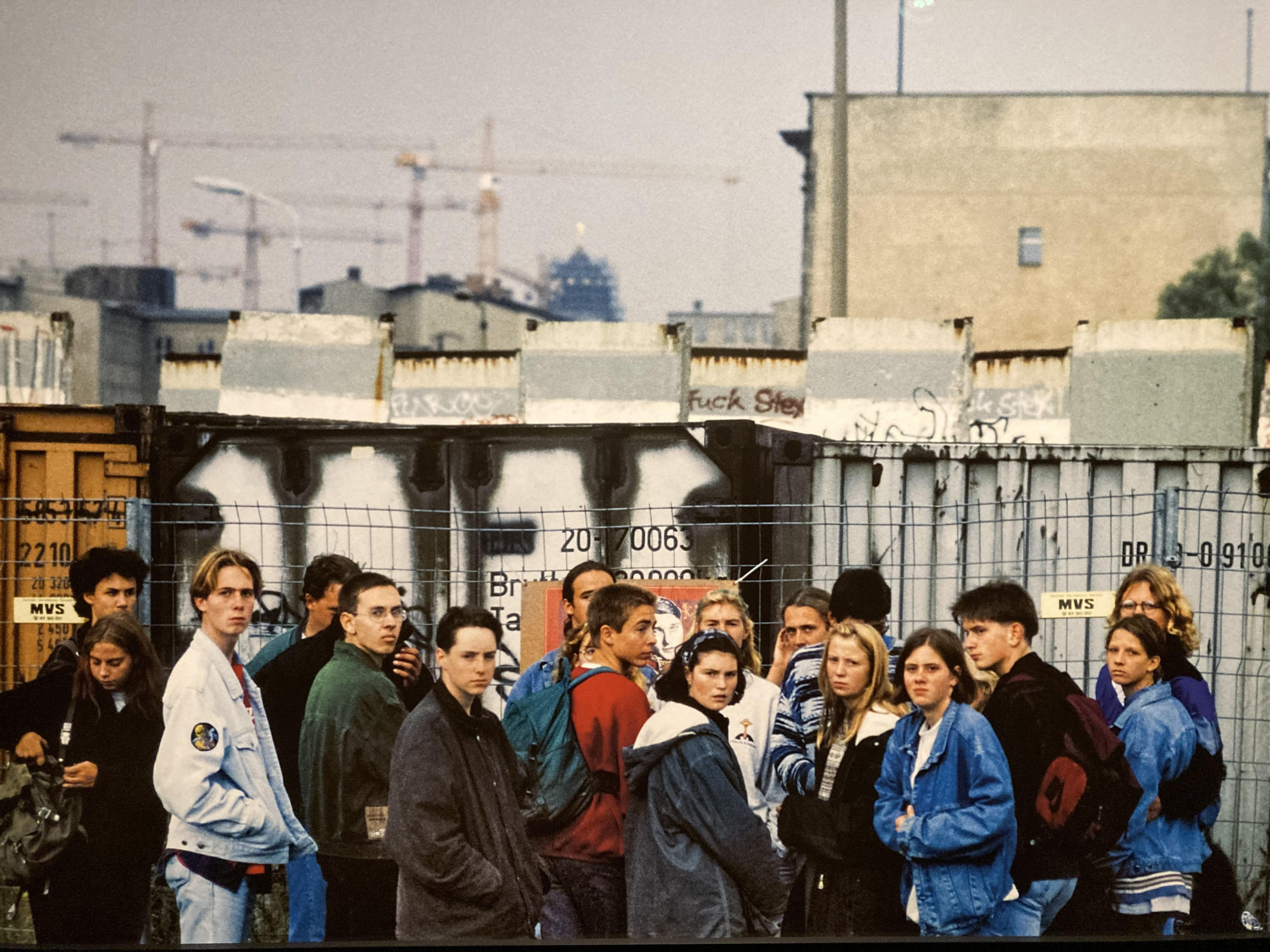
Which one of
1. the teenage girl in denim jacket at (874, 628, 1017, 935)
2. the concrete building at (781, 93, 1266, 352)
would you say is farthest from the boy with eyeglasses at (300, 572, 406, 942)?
the concrete building at (781, 93, 1266, 352)

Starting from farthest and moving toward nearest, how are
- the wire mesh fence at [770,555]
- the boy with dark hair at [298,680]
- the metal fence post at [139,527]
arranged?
the wire mesh fence at [770,555]
the metal fence post at [139,527]
the boy with dark hair at [298,680]

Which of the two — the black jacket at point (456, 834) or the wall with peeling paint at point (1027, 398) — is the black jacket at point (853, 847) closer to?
the black jacket at point (456, 834)

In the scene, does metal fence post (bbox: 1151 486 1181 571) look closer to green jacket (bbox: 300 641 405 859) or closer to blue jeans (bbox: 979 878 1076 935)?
blue jeans (bbox: 979 878 1076 935)

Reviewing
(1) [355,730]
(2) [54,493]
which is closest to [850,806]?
(1) [355,730]

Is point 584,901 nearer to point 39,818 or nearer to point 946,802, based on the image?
point 946,802

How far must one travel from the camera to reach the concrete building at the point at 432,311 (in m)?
42.9

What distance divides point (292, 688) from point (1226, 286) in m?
31.0

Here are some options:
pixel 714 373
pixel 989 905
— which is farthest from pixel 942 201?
pixel 989 905

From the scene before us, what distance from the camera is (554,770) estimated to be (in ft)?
17.5

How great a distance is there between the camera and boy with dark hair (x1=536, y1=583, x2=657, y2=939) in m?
5.32

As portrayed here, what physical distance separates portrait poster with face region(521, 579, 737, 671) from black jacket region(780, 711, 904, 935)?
1.71 m

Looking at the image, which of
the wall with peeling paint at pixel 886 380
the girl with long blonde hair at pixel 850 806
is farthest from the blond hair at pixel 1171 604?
the wall with peeling paint at pixel 886 380

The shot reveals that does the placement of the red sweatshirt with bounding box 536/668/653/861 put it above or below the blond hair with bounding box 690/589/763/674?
below

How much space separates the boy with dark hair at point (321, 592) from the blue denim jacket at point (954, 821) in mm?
2444
